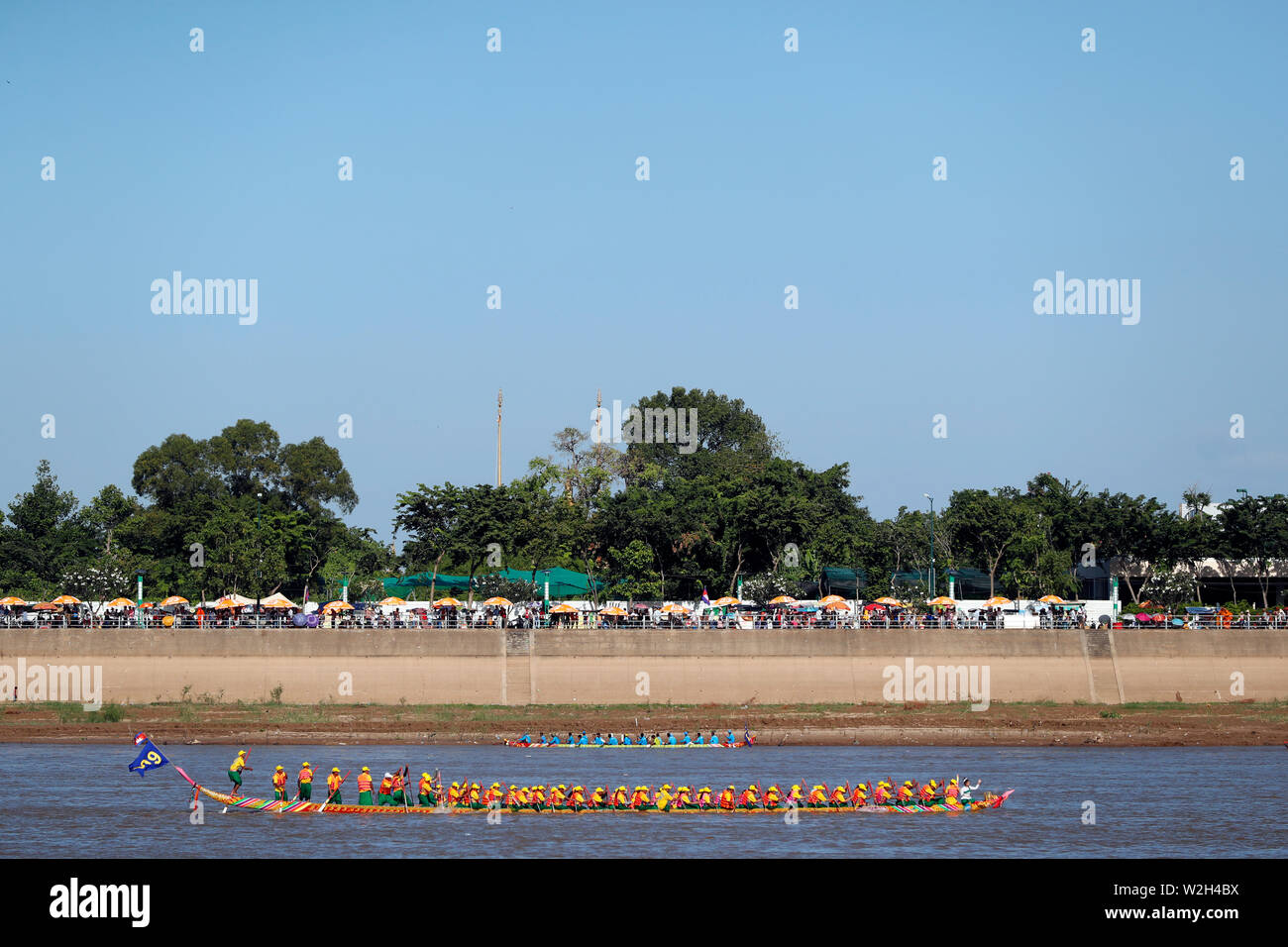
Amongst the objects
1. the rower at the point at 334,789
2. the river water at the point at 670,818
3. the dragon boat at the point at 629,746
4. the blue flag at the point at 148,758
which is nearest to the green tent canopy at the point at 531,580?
the dragon boat at the point at 629,746

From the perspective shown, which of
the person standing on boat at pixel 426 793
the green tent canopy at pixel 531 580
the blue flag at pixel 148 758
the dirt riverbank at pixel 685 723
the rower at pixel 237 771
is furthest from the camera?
the green tent canopy at pixel 531 580

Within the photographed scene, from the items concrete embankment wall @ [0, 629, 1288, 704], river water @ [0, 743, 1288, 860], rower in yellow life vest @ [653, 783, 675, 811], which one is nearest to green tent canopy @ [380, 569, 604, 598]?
concrete embankment wall @ [0, 629, 1288, 704]

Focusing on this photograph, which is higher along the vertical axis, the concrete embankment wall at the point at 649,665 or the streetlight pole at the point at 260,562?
the streetlight pole at the point at 260,562

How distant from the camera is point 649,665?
212 ft

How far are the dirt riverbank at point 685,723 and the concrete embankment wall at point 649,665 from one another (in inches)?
40.9

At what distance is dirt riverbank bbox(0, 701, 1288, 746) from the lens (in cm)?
5709

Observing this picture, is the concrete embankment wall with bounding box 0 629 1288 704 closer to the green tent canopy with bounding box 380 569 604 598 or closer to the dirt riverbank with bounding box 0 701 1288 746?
the dirt riverbank with bounding box 0 701 1288 746

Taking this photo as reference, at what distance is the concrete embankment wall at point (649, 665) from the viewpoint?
63.7 meters

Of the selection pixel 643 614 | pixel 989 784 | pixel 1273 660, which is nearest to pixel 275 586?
pixel 643 614

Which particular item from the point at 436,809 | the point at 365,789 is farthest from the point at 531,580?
the point at 436,809

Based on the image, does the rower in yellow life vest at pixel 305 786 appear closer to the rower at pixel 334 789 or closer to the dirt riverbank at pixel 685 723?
the rower at pixel 334 789

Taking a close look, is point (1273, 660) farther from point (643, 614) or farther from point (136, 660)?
point (136, 660)

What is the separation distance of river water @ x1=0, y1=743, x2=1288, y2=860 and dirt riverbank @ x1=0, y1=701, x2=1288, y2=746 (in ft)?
8.87
